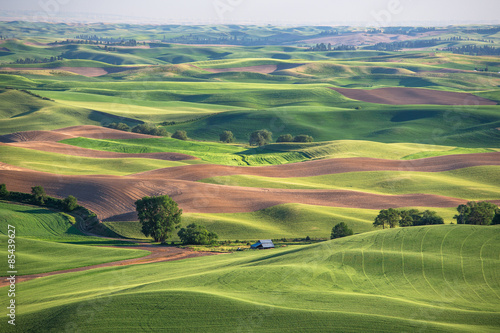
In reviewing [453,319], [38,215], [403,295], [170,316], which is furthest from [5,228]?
[453,319]

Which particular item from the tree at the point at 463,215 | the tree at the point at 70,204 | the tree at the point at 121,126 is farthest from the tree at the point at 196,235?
the tree at the point at 121,126

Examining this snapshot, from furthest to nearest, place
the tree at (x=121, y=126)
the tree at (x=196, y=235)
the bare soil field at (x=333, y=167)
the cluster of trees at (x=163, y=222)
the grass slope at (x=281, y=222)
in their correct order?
the tree at (x=121, y=126) < the bare soil field at (x=333, y=167) < the grass slope at (x=281, y=222) < the cluster of trees at (x=163, y=222) < the tree at (x=196, y=235)

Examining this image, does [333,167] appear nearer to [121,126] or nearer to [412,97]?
[121,126]

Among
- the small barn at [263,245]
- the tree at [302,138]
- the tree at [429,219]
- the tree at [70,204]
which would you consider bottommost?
the small barn at [263,245]

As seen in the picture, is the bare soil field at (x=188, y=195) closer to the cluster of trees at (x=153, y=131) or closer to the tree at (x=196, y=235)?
the tree at (x=196, y=235)

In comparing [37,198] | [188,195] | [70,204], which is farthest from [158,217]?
[37,198]

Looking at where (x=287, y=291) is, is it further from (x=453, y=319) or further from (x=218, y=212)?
(x=218, y=212)
